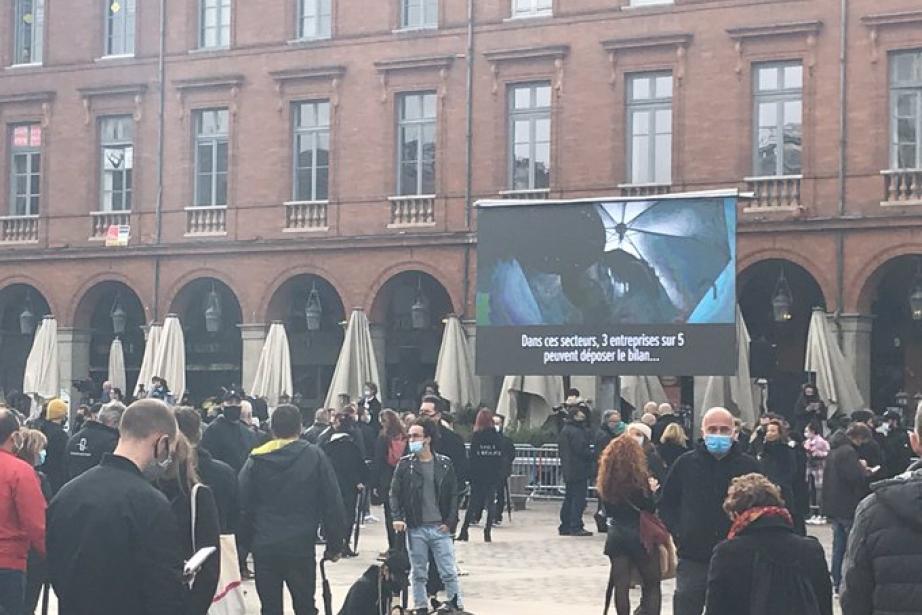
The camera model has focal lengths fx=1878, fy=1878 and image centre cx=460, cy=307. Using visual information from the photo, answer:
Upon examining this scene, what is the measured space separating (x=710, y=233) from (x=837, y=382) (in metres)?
4.24

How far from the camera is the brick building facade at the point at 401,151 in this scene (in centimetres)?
3372

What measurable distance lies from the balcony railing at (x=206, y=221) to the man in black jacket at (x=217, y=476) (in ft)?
91.2

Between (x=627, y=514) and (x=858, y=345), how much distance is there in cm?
1988

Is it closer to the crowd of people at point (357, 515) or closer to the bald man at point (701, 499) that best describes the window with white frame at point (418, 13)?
the crowd of people at point (357, 515)

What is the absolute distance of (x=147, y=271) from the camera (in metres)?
41.2

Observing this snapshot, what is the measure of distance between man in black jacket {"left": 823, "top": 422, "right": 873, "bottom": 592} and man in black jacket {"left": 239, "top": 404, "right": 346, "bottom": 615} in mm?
7225

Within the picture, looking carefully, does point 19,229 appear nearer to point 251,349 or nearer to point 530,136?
point 251,349

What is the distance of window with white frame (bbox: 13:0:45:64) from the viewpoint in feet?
142

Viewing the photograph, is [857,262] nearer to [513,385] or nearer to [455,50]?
[513,385]

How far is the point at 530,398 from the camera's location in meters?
32.3

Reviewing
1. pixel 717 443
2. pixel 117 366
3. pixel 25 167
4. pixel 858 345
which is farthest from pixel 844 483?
pixel 25 167

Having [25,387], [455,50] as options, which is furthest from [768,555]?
[25,387]

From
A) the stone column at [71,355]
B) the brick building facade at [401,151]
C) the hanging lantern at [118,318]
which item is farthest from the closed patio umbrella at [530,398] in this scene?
the stone column at [71,355]

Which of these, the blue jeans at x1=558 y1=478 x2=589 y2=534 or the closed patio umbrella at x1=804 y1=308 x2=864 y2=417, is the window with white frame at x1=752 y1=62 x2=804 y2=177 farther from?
the blue jeans at x1=558 y1=478 x2=589 y2=534
